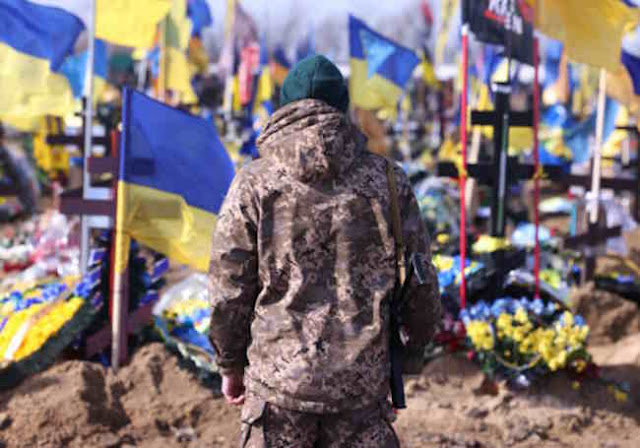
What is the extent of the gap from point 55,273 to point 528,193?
36.6 feet

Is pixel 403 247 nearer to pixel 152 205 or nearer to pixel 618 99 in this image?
pixel 152 205

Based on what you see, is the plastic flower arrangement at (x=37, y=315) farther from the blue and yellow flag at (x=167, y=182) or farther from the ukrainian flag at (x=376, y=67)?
the ukrainian flag at (x=376, y=67)

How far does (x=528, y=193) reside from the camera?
54.3ft

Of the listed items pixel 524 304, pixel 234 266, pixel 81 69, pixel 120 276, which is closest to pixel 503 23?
pixel 524 304

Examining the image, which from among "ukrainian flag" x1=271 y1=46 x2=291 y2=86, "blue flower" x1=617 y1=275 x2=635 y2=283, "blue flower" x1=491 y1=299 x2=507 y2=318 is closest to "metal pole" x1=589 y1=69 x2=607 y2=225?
"blue flower" x1=617 y1=275 x2=635 y2=283

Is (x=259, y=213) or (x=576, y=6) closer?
(x=259, y=213)

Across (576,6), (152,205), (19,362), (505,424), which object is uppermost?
(576,6)

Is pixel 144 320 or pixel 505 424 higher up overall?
pixel 144 320

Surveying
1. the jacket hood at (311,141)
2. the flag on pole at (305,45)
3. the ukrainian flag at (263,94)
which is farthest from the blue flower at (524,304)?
the flag on pole at (305,45)

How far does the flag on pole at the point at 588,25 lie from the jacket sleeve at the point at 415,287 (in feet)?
13.4

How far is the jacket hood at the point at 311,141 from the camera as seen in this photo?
251cm

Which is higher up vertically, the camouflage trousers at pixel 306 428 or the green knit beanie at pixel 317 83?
the green knit beanie at pixel 317 83

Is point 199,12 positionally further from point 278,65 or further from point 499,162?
point 499,162

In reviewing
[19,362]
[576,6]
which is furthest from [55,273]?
[576,6]
